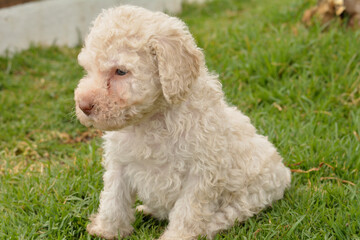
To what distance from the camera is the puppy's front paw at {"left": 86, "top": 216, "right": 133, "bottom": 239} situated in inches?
134

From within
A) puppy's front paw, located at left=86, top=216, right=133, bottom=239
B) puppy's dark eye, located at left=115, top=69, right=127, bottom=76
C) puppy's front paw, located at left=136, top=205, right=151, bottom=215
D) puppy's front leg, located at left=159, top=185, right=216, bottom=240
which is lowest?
puppy's front paw, located at left=136, top=205, right=151, bottom=215

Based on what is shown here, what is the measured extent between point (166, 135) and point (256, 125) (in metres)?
1.92

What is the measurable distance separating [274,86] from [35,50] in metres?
3.71

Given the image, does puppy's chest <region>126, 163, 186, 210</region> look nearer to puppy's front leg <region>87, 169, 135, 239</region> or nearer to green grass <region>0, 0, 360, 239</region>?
puppy's front leg <region>87, 169, 135, 239</region>

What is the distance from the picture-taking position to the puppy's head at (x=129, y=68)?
9.04 ft

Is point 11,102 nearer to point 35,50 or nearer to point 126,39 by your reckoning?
point 35,50

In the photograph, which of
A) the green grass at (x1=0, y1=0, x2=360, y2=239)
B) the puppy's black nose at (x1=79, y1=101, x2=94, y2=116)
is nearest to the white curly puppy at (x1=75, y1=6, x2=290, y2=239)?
the puppy's black nose at (x1=79, y1=101, x2=94, y2=116)

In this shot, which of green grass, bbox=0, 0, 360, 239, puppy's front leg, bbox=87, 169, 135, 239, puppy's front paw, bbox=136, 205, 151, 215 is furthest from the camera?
puppy's front paw, bbox=136, 205, 151, 215

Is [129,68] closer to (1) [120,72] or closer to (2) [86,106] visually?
(1) [120,72]

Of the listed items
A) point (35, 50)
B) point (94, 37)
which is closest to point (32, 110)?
point (35, 50)

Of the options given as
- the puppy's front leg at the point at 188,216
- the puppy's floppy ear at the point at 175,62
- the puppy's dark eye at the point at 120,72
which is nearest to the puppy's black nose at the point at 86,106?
the puppy's dark eye at the point at 120,72

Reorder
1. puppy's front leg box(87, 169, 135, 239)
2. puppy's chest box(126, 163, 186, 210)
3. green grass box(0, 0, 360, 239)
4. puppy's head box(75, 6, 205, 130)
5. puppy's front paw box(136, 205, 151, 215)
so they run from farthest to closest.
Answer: puppy's front paw box(136, 205, 151, 215) → green grass box(0, 0, 360, 239) → puppy's front leg box(87, 169, 135, 239) → puppy's chest box(126, 163, 186, 210) → puppy's head box(75, 6, 205, 130)

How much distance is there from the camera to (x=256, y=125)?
482cm

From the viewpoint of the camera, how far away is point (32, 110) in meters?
5.69
